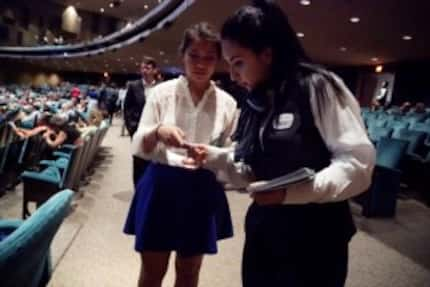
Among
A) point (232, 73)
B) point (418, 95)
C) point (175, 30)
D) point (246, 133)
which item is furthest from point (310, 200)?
point (418, 95)

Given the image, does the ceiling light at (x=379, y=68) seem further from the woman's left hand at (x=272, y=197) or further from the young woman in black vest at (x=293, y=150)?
the woman's left hand at (x=272, y=197)

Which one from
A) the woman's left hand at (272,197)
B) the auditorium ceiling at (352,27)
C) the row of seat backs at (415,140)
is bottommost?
the row of seat backs at (415,140)

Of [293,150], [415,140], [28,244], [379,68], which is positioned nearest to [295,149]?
[293,150]

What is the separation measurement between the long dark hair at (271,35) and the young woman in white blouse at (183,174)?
49 centimetres

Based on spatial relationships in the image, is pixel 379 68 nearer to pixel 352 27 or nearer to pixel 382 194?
pixel 352 27

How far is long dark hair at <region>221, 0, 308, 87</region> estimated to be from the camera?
3.20 ft

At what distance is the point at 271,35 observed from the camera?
0.98 metres

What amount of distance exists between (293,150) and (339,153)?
10 centimetres

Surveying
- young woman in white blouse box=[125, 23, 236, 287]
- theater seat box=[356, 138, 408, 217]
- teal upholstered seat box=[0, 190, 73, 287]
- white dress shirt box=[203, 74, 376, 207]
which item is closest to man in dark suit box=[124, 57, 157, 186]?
young woman in white blouse box=[125, 23, 236, 287]

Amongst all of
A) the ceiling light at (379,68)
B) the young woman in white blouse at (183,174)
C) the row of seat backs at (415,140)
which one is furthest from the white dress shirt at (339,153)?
the ceiling light at (379,68)

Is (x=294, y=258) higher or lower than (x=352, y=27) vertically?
lower

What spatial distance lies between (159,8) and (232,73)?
16.9 m

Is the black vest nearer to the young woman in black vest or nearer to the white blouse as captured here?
the young woman in black vest

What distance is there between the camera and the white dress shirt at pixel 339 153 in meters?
0.89
